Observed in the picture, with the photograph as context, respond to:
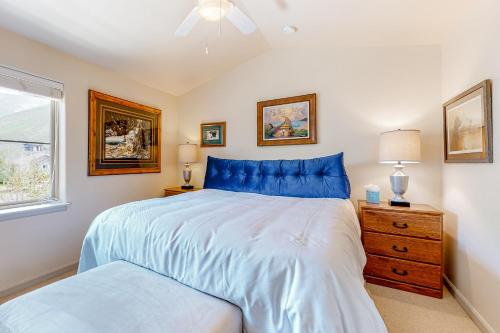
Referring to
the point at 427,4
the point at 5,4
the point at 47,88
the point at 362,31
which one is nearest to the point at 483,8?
the point at 427,4

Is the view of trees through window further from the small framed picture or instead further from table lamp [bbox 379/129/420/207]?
table lamp [bbox 379/129/420/207]

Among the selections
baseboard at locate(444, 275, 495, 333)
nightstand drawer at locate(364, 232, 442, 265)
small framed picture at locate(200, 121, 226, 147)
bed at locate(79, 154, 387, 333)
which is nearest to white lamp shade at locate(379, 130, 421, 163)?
nightstand drawer at locate(364, 232, 442, 265)

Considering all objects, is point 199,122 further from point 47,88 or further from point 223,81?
point 47,88

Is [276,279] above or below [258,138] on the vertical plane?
below

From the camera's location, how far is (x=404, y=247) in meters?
1.98

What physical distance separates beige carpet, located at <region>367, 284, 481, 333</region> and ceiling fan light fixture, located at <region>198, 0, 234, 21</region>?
2569 mm

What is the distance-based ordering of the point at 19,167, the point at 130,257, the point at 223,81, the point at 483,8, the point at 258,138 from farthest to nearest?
the point at 223,81 < the point at 258,138 < the point at 19,167 < the point at 483,8 < the point at 130,257

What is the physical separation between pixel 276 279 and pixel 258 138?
2.35 metres

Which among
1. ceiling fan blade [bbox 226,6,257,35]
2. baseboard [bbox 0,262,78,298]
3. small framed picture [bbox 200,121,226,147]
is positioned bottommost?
baseboard [bbox 0,262,78,298]

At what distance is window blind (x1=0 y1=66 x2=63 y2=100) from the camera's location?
1.85 m

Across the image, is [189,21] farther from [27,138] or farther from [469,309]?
[469,309]

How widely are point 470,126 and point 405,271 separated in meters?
1.31

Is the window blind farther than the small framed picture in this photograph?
No

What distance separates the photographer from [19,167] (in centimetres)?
208
